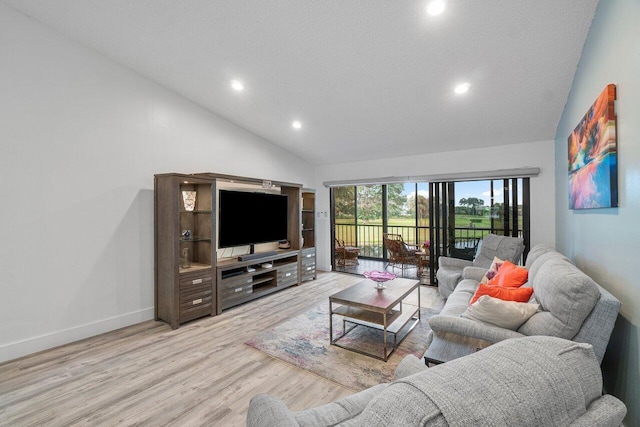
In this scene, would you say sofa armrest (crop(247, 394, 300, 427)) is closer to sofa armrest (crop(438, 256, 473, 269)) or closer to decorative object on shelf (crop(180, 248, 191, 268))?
decorative object on shelf (crop(180, 248, 191, 268))

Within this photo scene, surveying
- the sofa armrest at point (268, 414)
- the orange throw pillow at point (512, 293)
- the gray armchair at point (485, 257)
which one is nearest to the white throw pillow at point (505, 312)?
the orange throw pillow at point (512, 293)

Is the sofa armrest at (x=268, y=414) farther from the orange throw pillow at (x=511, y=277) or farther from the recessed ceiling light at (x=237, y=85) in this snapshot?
the recessed ceiling light at (x=237, y=85)

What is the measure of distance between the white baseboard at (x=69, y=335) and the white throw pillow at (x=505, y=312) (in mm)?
3563

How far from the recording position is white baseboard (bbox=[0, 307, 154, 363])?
2.55 m

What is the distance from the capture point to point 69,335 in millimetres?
2854

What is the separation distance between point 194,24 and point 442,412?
10.6 ft

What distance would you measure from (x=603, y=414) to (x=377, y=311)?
1896 mm

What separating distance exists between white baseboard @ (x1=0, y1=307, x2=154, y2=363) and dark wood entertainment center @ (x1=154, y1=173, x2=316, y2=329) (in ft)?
0.75

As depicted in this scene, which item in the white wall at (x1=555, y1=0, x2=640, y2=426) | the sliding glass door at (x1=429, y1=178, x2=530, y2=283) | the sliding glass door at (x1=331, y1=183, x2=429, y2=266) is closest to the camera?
the white wall at (x1=555, y1=0, x2=640, y2=426)

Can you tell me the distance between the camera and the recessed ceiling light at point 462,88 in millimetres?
2944

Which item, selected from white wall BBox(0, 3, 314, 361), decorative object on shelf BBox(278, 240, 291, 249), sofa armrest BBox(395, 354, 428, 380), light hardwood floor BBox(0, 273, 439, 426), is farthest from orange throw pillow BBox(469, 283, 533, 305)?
white wall BBox(0, 3, 314, 361)

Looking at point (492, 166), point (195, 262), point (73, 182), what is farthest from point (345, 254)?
point (73, 182)

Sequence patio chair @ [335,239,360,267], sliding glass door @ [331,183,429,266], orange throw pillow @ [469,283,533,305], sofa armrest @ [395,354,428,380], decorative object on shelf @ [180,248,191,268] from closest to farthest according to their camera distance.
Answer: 1. sofa armrest @ [395,354,428,380]
2. orange throw pillow @ [469,283,533,305]
3. decorative object on shelf @ [180,248,191,268]
4. patio chair @ [335,239,360,267]
5. sliding glass door @ [331,183,429,266]

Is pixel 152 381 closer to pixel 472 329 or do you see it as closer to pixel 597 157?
pixel 472 329
